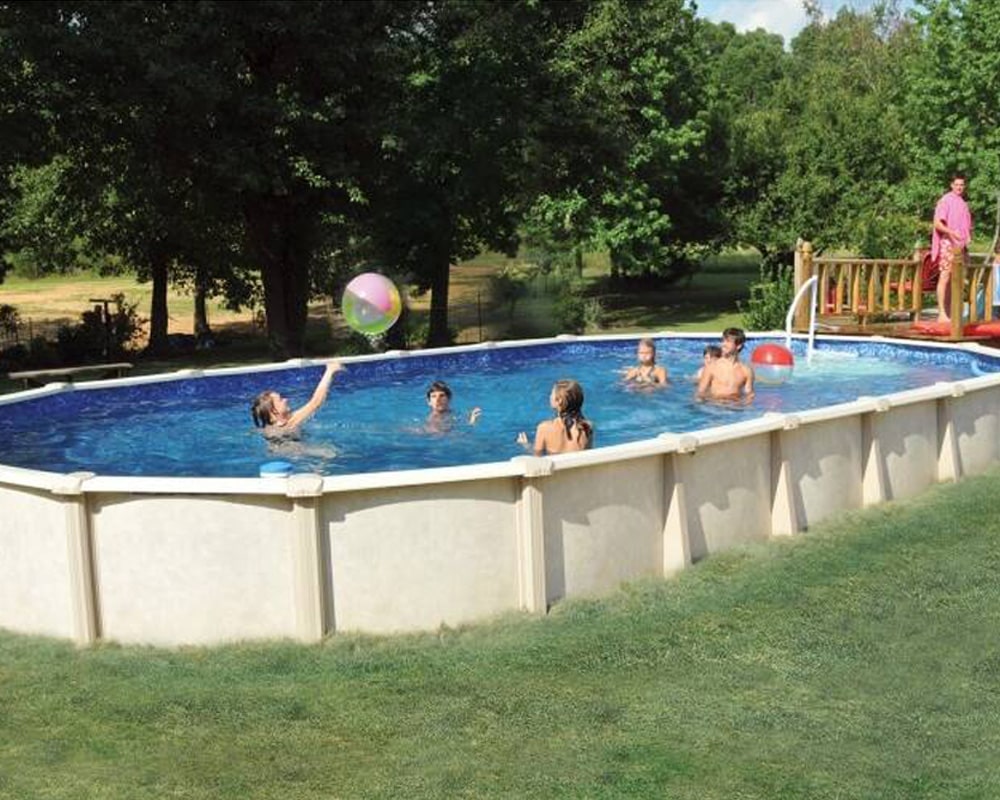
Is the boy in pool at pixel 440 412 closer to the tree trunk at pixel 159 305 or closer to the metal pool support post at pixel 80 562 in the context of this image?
the metal pool support post at pixel 80 562

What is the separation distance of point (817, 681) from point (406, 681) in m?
1.99

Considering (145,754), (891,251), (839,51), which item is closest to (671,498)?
(145,754)

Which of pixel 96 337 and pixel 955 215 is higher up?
pixel 955 215

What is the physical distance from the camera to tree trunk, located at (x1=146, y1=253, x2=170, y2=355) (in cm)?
3069

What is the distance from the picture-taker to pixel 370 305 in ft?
36.0

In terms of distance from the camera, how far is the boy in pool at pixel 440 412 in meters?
11.5

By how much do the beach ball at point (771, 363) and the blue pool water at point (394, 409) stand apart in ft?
0.62

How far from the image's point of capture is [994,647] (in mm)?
6188

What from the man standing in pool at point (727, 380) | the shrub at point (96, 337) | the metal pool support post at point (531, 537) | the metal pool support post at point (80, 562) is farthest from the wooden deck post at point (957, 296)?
the shrub at point (96, 337)

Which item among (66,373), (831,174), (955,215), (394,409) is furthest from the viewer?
(831,174)

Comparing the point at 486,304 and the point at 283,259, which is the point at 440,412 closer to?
the point at 283,259

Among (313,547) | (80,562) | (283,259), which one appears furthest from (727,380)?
(283,259)

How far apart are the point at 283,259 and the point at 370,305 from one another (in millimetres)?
14140

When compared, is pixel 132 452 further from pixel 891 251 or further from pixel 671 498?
pixel 891 251
